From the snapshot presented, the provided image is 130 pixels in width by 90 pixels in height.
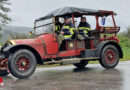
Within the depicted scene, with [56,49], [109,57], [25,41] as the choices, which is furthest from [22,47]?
[109,57]

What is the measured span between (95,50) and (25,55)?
2.91 m

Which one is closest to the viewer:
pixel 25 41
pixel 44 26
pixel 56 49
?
pixel 25 41

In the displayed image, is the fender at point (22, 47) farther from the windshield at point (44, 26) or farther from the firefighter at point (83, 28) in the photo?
the firefighter at point (83, 28)

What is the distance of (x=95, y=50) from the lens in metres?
9.23

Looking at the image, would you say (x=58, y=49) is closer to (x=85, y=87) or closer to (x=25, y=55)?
(x=25, y=55)

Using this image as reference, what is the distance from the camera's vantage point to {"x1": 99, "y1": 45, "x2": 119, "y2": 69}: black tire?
9.20 m

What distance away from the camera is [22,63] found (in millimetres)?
7406

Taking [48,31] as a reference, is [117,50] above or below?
below

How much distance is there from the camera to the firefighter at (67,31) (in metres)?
8.47

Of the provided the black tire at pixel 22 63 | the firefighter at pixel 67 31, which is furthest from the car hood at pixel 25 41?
the firefighter at pixel 67 31

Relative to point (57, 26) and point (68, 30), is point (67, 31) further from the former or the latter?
point (57, 26)

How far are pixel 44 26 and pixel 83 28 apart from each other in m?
1.49

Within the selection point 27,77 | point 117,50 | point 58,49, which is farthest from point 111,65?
point 27,77

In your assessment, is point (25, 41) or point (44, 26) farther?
point (44, 26)
